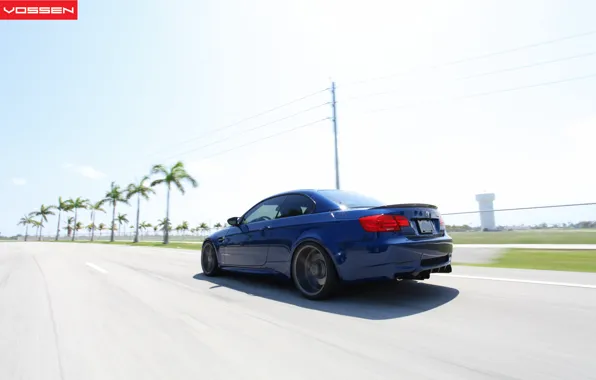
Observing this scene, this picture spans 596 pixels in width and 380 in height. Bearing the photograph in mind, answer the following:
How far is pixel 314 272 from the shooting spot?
14.0 feet

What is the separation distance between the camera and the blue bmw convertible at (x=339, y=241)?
364 cm

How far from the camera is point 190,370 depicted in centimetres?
212

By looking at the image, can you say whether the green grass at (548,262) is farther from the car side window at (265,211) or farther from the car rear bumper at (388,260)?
the car side window at (265,211)

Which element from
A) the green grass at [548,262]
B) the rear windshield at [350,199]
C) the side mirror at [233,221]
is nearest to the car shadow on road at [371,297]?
the side mirror at [233,221]

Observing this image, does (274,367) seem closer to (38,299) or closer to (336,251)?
(336,251)

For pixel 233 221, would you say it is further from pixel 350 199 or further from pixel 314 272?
pixel 350 199

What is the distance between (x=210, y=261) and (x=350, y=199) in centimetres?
328

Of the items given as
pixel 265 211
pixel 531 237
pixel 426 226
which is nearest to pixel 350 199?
pixel 426 226

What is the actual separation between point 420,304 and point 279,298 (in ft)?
5.69

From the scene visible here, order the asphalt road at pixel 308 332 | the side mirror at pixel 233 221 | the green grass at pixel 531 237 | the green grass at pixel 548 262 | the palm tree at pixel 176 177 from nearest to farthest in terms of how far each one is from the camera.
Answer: the asphalt road at pixel 308 332 < the side mirror at pixel 233 221 < the green grass at pixel 548 262 < the green grass at pixel 531 237 < the palm tree at pixel 176 177

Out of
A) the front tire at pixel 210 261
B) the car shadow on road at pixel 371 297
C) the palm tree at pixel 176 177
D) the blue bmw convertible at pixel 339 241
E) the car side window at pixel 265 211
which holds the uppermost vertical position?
the palm tree at pixel 176 177

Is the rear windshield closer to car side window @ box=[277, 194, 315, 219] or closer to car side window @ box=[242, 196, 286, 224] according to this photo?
car side window @ box=[277, 194, 315, 219]

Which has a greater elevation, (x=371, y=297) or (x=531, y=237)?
(x=531, y=237)

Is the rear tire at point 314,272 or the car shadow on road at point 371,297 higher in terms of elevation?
the rear tire at point 314,272
